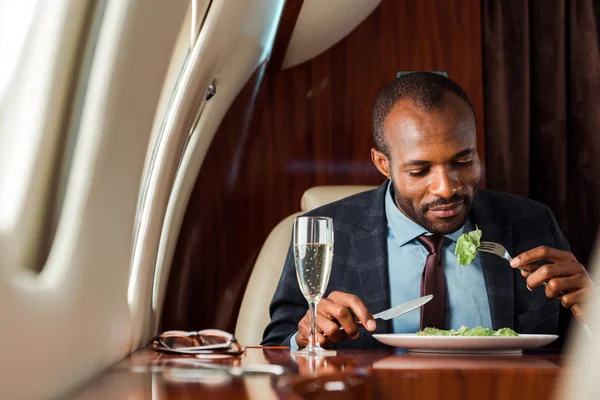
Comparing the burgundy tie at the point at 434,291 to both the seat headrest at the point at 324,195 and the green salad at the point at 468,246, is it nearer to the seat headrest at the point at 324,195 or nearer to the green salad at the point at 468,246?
the green salad at the point at 468,246

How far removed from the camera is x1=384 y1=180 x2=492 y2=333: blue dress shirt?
1.74 meters

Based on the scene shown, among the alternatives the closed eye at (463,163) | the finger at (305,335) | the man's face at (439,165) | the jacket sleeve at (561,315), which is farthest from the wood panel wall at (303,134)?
the finger at (305,335)

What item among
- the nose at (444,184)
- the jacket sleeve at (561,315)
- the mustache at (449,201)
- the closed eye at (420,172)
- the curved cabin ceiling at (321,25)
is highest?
the curved cabin ceiling at (321,25)

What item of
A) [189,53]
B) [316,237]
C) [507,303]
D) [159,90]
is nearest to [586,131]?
[507,303]

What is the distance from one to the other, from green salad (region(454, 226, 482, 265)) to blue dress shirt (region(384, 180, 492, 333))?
26 centimetres

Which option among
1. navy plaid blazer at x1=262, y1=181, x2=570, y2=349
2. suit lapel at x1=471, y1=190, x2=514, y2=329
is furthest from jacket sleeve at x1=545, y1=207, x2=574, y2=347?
suit lapel at x1=471, y1=190, x2=514, y2=329

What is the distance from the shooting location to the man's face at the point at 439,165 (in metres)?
1.70

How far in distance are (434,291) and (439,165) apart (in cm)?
29

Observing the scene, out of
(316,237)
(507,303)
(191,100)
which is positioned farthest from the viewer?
(507,303)

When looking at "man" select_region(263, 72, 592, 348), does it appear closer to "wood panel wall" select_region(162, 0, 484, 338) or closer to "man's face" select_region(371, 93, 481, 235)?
"man's face" select_region(371, 93, 481, 235)

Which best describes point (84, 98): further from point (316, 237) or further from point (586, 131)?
point (586, 131)

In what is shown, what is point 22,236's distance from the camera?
2.11 ft

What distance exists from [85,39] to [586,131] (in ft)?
7.35

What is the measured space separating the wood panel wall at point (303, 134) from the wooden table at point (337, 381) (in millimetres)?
1506
